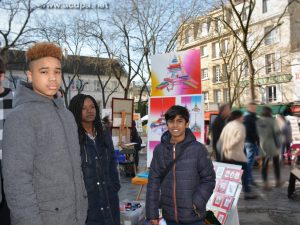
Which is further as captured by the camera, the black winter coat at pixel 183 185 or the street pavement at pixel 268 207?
the street pavement at pixel 268 207

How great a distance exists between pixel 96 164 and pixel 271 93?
31741 millimetres

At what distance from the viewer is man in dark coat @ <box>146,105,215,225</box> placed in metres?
2.92

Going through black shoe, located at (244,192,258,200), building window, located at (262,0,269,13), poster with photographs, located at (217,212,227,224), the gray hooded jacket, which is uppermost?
building window, located at (262,0,269,13)

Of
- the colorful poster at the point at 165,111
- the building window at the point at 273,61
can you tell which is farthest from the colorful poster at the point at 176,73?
the building window at the point at 273,61

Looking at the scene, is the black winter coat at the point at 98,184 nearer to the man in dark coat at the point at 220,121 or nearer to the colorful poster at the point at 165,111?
the colorful poster at the point at 165,111

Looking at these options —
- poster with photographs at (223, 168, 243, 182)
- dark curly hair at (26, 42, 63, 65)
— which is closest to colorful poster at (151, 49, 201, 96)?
poster with photographs at (223, 168, 243, 182)

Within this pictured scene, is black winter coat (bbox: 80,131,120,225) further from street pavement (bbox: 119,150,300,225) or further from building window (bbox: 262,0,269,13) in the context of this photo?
building window (bbox: 262,0,269,13)

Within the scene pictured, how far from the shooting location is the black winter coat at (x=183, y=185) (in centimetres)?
292

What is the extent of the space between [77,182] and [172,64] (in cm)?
397

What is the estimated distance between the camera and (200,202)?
2.88m

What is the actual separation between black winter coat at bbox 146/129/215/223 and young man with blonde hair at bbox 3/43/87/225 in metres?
1.07

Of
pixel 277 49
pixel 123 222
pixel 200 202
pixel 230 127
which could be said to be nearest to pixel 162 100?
pixel 230 127

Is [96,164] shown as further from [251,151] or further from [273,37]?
[273,37]

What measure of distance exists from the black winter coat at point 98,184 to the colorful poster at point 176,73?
9.23ft
